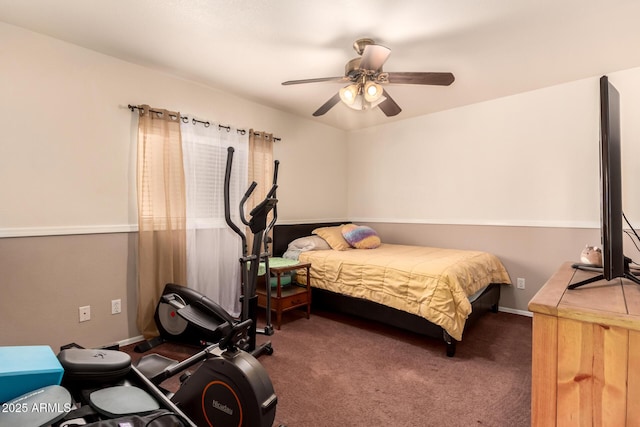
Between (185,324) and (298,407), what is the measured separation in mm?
1204

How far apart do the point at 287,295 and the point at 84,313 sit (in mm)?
1679

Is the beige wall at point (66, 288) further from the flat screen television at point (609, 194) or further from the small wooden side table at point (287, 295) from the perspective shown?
the flat screen television at point (609, 194)

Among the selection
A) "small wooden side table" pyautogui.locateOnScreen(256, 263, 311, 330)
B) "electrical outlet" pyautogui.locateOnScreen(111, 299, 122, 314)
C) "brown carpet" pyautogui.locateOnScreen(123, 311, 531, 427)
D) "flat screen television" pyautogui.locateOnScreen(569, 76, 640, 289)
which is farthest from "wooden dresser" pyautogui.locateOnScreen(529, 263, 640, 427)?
"electrical outlet" pyautogui.locateOnScreen(111, 299, 122, 314)

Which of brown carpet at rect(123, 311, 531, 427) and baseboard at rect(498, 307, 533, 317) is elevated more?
baseboard at rect(498, 307, 533, 317)

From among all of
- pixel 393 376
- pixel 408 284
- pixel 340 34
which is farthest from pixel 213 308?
pixel 340 34

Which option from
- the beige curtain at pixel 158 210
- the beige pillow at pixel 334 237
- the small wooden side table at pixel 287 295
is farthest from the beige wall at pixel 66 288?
the beige pillow at pixel 334 237

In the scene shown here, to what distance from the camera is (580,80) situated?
10.4 feet

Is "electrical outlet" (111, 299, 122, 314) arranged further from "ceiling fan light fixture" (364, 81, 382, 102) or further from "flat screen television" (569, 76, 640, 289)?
"flat screen television" (569, 76, 640, 289)

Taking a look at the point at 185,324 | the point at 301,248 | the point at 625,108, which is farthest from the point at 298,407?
the point at 625,108

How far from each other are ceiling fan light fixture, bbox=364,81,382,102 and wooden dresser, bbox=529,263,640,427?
6.17ft

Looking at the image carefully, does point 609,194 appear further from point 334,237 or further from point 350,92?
point 334,237

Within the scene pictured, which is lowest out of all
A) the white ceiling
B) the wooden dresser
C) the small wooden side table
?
the small wooden side table

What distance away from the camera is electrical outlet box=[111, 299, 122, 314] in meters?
2.68

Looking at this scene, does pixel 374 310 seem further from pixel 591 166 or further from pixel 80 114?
pixel 80 114
